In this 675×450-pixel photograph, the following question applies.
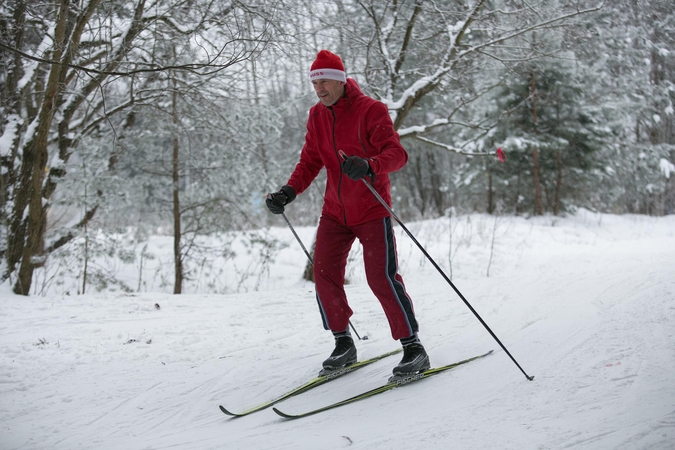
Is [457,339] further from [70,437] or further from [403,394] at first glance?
[70,437]

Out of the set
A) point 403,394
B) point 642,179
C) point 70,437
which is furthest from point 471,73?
point 642,179

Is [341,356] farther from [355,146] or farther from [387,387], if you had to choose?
[355,146]

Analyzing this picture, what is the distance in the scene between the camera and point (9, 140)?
6.20 m

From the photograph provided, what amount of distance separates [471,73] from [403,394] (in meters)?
5.70

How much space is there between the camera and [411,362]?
9.00 feet

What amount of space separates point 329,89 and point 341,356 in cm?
162

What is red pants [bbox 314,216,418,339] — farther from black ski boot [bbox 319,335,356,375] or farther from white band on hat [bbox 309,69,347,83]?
white band on hat [bbox 309,69,347,83]

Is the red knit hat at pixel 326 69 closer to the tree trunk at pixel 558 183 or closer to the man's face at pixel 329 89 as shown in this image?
the man's face at pixel 329 89

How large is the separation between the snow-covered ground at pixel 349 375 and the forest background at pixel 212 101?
186 cm

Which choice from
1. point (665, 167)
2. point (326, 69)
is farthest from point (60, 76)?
point (665, 167)

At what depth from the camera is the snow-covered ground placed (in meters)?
2.03

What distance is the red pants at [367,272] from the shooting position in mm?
2799

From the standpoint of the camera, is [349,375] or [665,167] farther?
[665,167]

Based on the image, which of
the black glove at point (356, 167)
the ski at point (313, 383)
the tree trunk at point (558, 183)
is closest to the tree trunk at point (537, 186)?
the tree trunk at point (558, 183)
